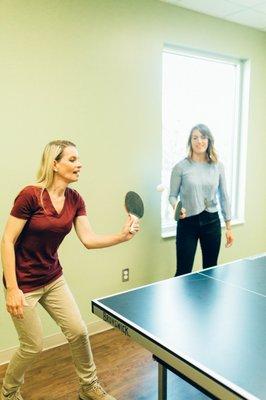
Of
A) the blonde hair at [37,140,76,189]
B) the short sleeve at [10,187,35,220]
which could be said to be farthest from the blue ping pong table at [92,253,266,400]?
the blonde hair at [37,140,76,189]

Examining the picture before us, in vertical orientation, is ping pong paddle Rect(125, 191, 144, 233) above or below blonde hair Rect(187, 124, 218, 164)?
below

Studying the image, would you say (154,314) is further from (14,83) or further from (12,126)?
(14,83)

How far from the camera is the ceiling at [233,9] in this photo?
10.5ft

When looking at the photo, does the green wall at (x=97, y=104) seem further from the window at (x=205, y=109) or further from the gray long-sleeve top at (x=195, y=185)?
the gray long-sleeve top at (x=195, y=185)

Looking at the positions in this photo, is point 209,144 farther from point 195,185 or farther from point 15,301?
Result: point 15,301

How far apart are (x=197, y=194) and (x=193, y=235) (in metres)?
0.33

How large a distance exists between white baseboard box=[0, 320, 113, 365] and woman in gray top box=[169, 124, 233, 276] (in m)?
0.80

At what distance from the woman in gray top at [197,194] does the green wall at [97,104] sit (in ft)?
1.34

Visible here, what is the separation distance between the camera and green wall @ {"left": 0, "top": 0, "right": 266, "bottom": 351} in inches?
99.0

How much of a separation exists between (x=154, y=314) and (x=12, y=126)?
63.8 inches

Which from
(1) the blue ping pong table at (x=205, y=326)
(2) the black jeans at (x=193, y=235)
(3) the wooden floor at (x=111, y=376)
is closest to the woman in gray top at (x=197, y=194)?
(2) the black jeans at (x=193, y=235)

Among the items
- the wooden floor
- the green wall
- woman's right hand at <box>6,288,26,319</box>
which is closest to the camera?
woman's right hand at <box>6,288,26,319</box>

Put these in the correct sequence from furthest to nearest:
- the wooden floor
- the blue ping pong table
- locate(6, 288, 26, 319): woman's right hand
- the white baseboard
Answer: the white baseboard, the wooden floor, locate(6, 288, 26, 319): woman's right hand, the blue ping pong table

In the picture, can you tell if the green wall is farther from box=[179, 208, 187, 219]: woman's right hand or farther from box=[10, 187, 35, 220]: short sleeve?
box=[10, 187, 35, 220]: short sleeve
